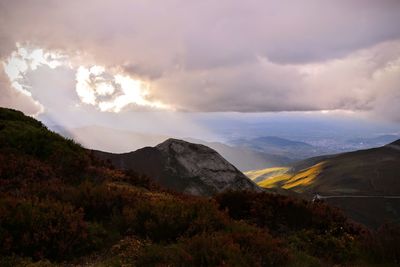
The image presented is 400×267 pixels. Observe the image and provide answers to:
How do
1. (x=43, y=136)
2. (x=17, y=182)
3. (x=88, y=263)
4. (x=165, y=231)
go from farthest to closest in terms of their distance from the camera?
(x=43, y=136), (x=17, y=182), (x=165, y=231), (x=88, y=263)

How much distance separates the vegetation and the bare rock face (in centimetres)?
3847

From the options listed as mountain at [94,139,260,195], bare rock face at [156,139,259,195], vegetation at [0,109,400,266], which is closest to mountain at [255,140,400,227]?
bare rock face at [156,139,259,195]

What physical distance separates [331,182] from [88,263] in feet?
614

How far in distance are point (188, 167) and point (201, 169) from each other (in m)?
2.49

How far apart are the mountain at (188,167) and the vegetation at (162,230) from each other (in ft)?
126

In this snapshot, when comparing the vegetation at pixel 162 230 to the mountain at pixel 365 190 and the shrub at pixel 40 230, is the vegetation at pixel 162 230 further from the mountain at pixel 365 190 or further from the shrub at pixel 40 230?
the mountain at pixel 365 190

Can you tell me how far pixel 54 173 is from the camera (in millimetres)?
15109

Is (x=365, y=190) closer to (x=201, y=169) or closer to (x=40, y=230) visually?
(x=201, y=169)

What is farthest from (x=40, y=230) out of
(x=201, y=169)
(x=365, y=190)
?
(x=365, y=190)

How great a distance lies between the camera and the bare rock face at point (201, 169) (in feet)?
178

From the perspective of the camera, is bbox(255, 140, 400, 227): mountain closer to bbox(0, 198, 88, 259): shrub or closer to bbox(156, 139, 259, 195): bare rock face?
bbox(156, 139, 259, 195): bare rock face

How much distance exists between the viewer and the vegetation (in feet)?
25.5

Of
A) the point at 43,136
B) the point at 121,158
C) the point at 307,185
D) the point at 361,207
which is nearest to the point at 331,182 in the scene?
the point at 307,185

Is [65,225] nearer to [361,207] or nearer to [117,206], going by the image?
[117,206]
